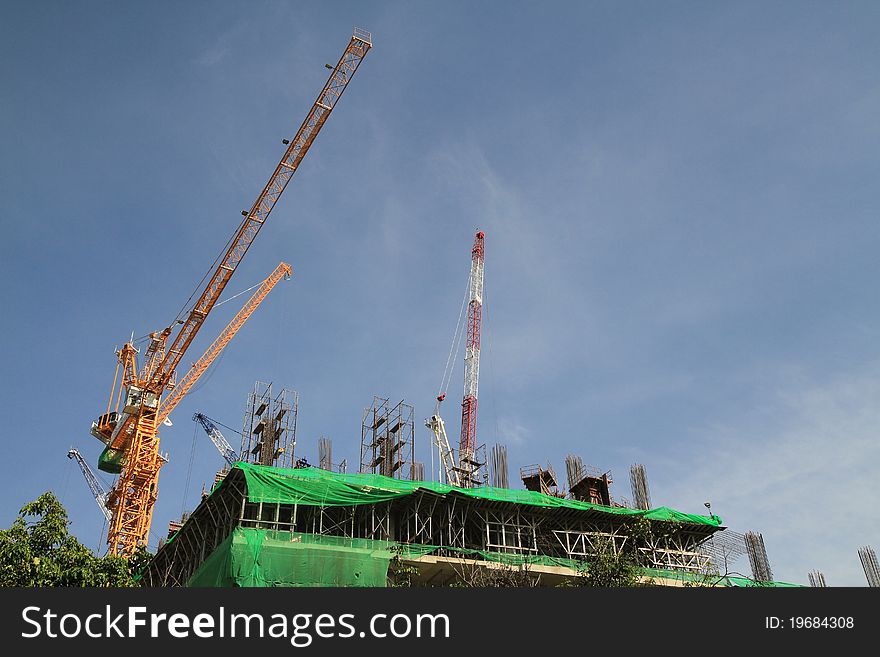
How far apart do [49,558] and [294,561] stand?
14.0 metres

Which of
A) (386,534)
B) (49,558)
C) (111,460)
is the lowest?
(49,558)

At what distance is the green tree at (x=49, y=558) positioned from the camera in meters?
27.9

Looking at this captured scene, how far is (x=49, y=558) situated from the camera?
2880 centimetres

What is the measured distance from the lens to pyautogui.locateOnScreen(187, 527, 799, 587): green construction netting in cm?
3916

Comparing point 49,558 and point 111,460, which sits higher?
point 111,460

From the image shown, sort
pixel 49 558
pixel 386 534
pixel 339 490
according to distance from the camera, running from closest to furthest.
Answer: pixel 49 558, pixel 339 490, pixel 386 534

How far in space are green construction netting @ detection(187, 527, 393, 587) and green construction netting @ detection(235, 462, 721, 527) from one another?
8.28 ft

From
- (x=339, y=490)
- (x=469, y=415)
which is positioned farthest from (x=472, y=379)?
(x=339, y=490)

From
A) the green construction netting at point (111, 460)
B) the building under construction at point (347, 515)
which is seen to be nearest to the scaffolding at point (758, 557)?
the building under construction at point (347, 515)

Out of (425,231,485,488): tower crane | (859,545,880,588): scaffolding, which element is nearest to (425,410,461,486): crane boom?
(425,231,485,488): tower crane

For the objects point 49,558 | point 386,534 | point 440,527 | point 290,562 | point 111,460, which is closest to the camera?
point 49,558

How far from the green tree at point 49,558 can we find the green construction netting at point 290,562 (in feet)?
29.9

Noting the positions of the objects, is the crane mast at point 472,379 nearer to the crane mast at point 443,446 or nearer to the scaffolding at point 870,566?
the crane mast at point 443,446

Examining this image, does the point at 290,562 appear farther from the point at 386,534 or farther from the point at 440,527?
the point at 440,527
